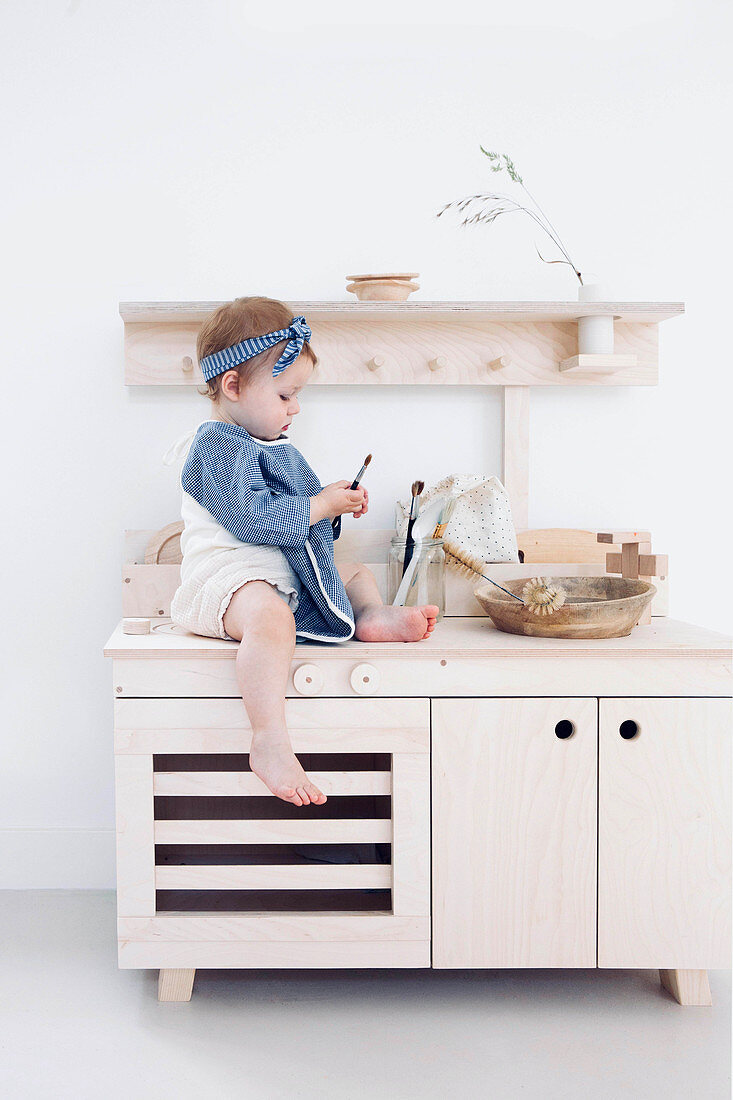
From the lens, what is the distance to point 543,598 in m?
1.49

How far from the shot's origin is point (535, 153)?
6.32 ft

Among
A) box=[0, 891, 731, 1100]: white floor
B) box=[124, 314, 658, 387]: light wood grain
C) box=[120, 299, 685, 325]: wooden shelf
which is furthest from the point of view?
box=[124, 314, 658, 387]: light wood grain

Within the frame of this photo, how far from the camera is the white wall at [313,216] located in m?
1.90

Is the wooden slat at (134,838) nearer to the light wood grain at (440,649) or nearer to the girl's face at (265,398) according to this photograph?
the light wood grain at (440,649)

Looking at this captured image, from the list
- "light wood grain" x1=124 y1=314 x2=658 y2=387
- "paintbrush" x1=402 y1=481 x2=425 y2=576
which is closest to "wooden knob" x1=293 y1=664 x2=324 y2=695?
"paintbrush" x1=402 y1=481 x2=425 y2=576

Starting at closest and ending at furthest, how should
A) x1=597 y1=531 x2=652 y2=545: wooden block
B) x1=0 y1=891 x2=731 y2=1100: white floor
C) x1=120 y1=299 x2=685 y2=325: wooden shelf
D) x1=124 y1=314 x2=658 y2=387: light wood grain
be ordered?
x1=0 y1=891 x2=731 y2=1100: white floor, x1=597 y1=531 x2=652 y2=545: wooden block, x1=120 y1=299 x2=685 y2=325: wooden shelf, x1=124 y1=314 x2=658 y2=387: light wood grain

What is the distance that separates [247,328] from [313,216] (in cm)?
47

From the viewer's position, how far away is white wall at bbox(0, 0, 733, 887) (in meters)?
1.90

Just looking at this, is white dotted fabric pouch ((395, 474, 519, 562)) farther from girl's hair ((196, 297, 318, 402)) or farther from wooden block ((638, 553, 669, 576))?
girl's hair ((196, 297, 318, 402))

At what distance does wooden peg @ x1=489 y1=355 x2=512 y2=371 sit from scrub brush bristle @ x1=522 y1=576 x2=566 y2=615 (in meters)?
0.55

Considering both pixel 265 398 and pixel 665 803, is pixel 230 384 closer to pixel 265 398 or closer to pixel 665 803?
pixel 265 398

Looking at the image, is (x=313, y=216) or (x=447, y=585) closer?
(x=447, y=585)

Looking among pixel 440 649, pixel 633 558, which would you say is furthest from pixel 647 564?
pixel 440 649

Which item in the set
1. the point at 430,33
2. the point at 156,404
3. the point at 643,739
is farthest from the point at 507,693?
the point at 430,33
